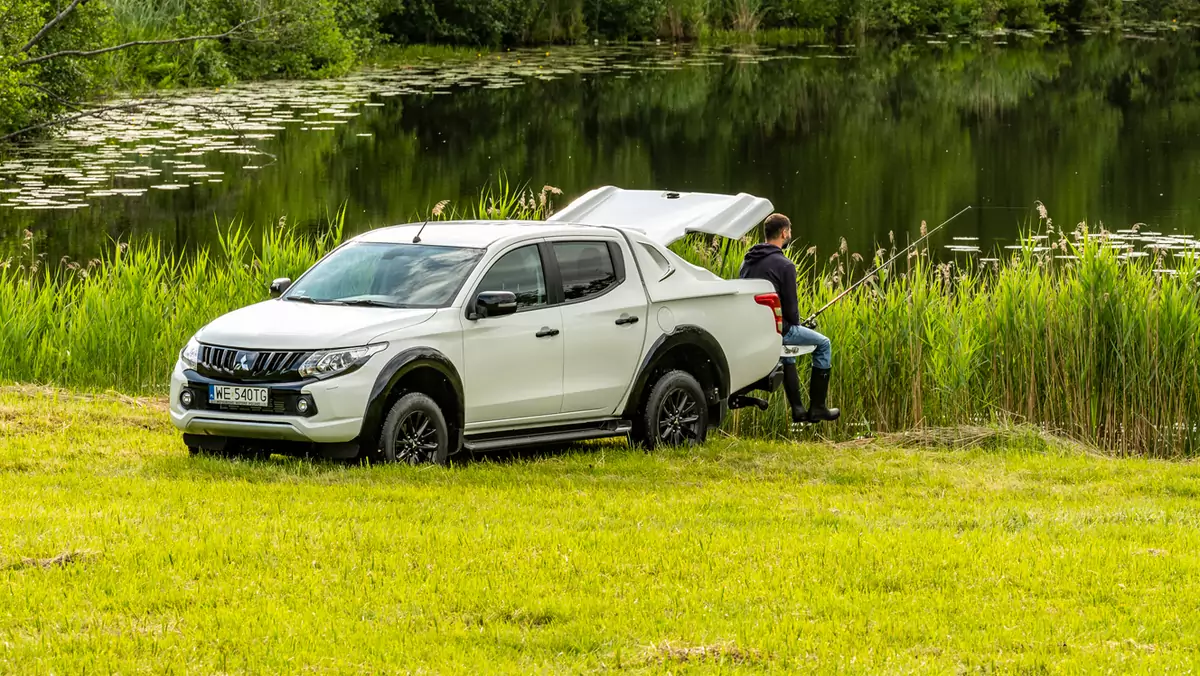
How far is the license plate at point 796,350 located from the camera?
13914 mm

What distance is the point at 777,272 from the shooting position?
13.7m

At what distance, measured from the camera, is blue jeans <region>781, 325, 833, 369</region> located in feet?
45.6

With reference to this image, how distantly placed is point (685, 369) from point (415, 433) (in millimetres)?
2720

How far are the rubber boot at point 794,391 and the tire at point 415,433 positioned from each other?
370 cm

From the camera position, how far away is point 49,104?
109ft

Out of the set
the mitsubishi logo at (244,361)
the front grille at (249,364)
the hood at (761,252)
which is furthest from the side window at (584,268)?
the mitsubishi logo at (244,361)

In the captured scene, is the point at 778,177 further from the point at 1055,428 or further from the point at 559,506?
the point at 559,506

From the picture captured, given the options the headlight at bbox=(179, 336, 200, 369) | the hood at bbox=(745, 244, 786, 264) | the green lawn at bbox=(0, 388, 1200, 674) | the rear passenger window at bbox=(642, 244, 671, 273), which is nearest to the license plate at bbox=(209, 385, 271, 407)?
the headlight at bbox=(179, 336, 200, 369)

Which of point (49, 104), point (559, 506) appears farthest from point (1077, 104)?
point (559, 506)

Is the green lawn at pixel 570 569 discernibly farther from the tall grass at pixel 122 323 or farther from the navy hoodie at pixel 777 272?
the tall grass at pixel 122 323

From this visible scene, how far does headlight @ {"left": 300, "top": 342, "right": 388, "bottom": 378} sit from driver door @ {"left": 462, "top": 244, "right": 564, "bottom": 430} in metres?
0.89

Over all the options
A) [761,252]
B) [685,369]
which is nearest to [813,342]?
[761,252]

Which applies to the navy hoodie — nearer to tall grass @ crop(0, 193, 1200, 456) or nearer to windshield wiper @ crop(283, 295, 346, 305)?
tall grass @ crop(0, 193, 1200, 456)

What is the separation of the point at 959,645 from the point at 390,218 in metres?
24.0
